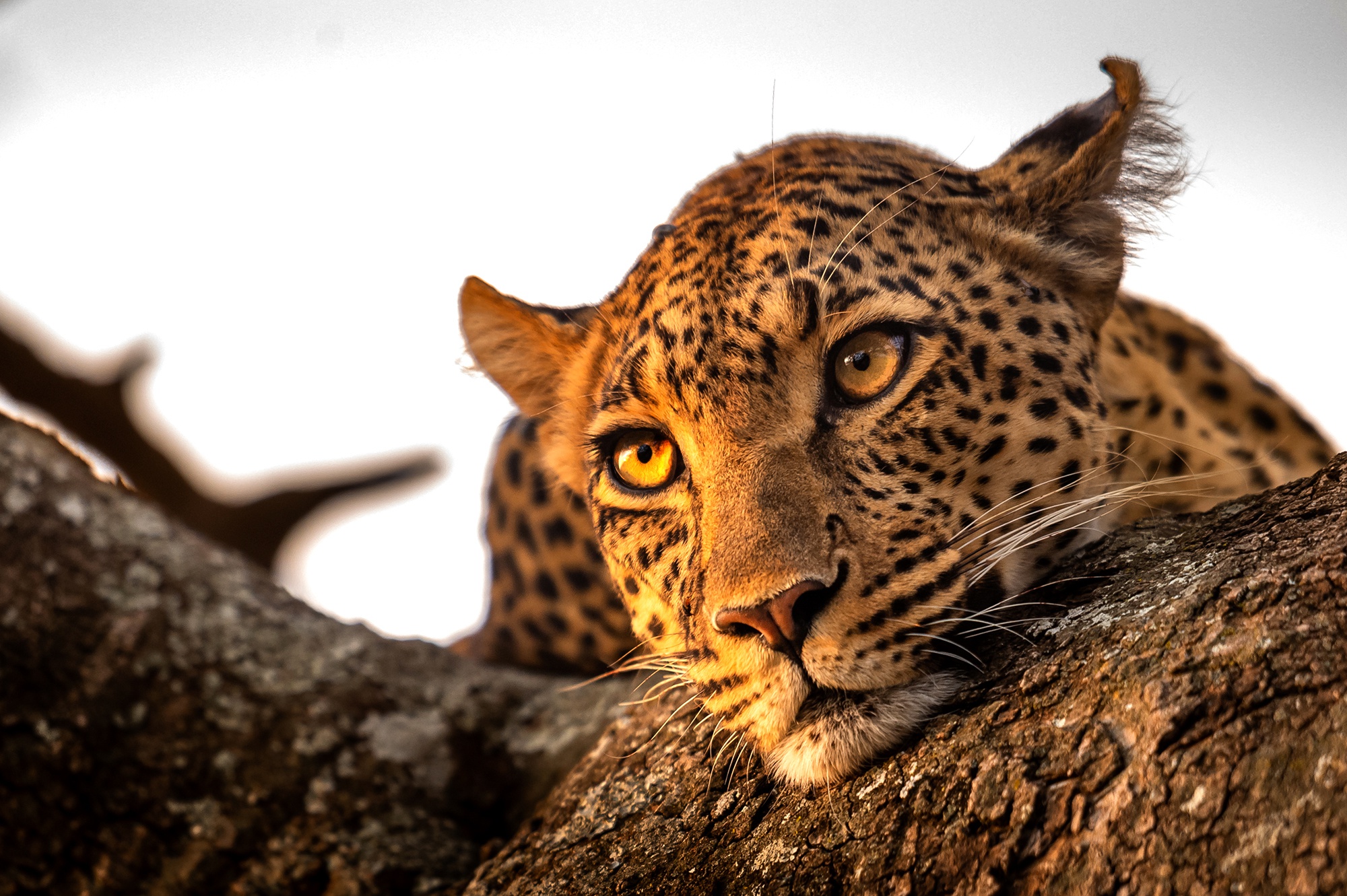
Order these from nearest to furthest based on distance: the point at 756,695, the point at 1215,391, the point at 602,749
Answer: the point at 756,695
the point at 602,749
the point at 1215,391

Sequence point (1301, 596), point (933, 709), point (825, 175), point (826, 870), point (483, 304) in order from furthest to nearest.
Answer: point (483, 304)
point (825, 175)
point (933, 709)
point (826, 870)
point (1301, 596)

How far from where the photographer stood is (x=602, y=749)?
3510mm

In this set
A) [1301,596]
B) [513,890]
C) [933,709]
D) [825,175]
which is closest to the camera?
[1301,596]

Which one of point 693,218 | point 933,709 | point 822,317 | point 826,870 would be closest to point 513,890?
point 826,870

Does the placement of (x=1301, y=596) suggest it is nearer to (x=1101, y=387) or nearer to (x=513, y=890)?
(x=1101, y=387)

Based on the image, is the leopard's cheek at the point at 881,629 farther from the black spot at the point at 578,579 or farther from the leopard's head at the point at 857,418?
the black spot at the point at 578,579

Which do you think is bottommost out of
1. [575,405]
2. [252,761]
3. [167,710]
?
[252,761]

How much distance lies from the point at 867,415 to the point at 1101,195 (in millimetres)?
1270

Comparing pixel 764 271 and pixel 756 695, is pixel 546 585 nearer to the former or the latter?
pixel 764 271

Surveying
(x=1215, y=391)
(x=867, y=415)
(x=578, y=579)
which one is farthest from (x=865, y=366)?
(x=578, y=579)

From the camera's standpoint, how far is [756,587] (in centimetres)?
272

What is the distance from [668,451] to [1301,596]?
6.31ft

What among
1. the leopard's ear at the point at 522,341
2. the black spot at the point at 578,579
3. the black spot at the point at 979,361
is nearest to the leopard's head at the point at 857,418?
the black spot at the point at 979,361

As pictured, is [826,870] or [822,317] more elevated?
[822,317]
